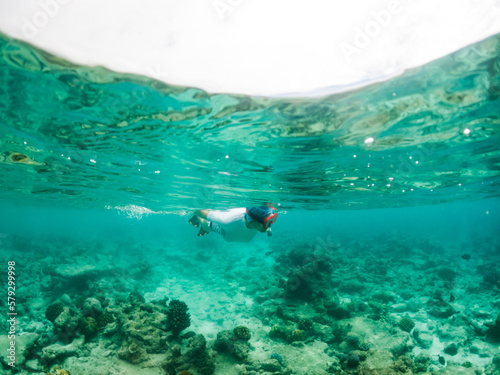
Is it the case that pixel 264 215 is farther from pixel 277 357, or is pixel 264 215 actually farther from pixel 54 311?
pixel 54 311

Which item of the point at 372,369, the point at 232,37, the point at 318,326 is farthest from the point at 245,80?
the point at 318,326

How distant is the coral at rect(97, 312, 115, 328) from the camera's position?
9047 mm

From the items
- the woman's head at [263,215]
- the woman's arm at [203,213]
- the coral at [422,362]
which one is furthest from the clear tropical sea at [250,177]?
the woman's head at [263,215]

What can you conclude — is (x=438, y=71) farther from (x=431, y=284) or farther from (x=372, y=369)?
(x=431, y=284)

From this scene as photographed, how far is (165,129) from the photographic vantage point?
9.15m

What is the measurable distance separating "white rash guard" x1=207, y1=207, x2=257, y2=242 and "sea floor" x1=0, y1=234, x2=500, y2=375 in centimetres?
328

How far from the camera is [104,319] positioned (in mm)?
9102

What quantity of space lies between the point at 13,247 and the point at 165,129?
36.0 m

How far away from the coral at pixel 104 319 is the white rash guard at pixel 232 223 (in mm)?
4952

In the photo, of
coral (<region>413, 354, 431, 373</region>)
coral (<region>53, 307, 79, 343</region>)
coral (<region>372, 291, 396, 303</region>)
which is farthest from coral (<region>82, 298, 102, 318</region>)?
coral (<region>372, 291, 396, 303</region>)

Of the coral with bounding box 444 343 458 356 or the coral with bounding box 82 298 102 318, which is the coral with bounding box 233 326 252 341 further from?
the coral with bounding box 444 343 458 356

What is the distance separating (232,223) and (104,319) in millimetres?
6016

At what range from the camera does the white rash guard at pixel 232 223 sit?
816 centimetres

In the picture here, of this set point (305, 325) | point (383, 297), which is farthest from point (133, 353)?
point (383, 297)
